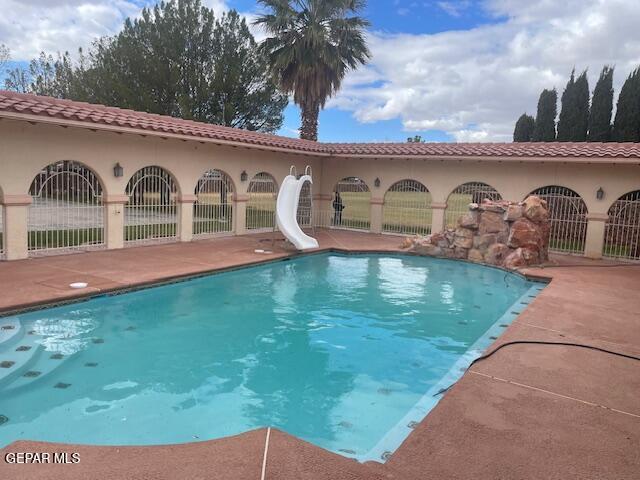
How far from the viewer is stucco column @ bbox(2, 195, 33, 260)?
36.0 feet

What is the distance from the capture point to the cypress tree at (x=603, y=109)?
75.7 feet

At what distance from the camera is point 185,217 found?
15.6 metres

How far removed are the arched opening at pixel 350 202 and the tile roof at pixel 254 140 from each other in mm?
1856

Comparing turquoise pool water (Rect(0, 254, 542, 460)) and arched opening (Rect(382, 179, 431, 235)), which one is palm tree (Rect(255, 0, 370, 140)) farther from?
turquoise pool water (Rect(0, 254, 542, 460))

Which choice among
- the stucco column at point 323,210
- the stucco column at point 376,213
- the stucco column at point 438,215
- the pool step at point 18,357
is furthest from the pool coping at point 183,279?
the stucco column at point 323,210

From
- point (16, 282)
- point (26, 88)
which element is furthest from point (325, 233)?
point (26, 88)

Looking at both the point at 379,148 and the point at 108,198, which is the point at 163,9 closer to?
the point at 379,148

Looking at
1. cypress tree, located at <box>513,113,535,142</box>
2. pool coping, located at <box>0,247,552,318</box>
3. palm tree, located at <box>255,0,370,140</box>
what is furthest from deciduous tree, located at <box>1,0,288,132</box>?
cypress tree, located at <box>513,113,535,142</box>

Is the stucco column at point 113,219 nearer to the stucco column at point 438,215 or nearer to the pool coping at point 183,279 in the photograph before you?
the pool coping at point 183,279

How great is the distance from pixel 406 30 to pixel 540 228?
12.5 m

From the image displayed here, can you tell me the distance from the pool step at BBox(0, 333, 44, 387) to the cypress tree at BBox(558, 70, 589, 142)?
2472cm

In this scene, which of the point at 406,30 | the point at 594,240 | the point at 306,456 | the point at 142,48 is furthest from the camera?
the point at 142,48

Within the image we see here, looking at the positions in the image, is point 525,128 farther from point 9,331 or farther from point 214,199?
point 9,331

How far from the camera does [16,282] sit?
895 cm
